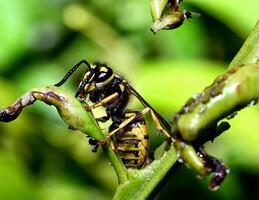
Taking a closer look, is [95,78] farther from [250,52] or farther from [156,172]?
[250,52]

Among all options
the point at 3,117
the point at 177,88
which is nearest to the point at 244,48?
the point at 3,117

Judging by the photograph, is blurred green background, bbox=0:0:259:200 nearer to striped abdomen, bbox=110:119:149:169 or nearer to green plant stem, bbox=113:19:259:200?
striped abdomen, bbox=110:119:149:169

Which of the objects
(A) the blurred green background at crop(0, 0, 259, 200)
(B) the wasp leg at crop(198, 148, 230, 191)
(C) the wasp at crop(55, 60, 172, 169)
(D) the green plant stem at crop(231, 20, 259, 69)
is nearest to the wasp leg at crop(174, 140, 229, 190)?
(B) the wasp leg at crop(198, 148, 230, 191)

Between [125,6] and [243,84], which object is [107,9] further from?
[243,84]

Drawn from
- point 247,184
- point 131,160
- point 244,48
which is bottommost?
point 247,184

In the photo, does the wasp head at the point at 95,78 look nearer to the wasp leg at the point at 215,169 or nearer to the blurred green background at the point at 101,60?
the wasp leg at the point at 215,169

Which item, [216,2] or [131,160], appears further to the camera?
[216,2]

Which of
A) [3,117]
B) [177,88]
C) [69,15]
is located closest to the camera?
[3,117]
